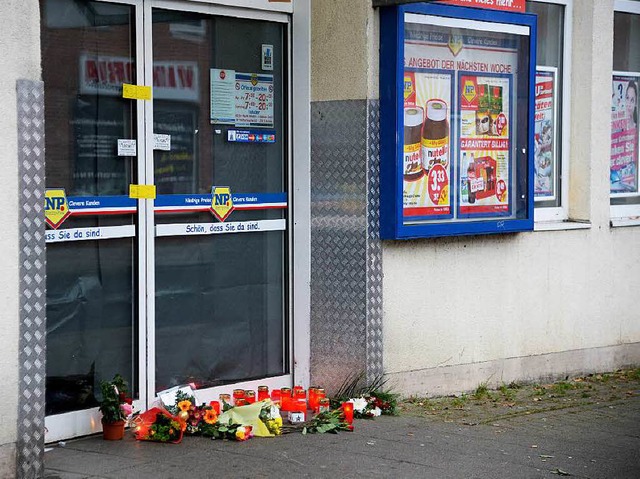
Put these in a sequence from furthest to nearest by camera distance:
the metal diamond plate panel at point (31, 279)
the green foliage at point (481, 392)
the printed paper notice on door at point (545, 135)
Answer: the printed paper notice on door at point (545, 135), the green foliage at point (481, 392), the metal diamond plate panel at point (31, 279)

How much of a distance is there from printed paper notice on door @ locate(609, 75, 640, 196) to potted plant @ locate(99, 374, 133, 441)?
5.61 meters

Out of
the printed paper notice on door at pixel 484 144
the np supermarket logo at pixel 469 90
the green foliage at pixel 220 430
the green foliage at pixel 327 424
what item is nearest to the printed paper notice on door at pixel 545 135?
the printed paper notice on door at pixel 484 144

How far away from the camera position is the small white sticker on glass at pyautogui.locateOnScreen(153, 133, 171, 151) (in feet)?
26.5

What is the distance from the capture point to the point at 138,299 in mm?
7996

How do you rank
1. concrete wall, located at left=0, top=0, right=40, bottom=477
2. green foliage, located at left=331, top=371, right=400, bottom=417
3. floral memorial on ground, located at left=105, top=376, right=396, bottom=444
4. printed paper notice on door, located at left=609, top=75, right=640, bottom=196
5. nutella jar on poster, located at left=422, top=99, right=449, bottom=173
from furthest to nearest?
1. printed paper notice on door, located at left=609, top=75, right=640, bottom=196
2. nutella jar on poster, located at left=422, top=99, right=449, bottom=173
3. green foliage, located at left=331, top=371, right=400, bottom=417
4. floral memorial on ground, located at left=105, top=376, right=396, bottom=444
5. concrete wall, located at left=0, top=0, right=40, bottom=477

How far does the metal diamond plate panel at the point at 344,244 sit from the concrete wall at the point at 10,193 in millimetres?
2861

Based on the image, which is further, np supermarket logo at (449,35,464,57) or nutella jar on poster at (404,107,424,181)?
np supermarket logo at (449,35,464,57)

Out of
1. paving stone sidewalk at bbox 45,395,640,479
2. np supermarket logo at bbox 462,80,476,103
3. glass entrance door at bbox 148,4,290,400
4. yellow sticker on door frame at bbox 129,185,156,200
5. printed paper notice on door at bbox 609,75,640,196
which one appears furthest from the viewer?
printed paper notice on door at bbox 609,75,640,196

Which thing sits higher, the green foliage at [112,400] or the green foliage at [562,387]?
the green foliage at [112,400]

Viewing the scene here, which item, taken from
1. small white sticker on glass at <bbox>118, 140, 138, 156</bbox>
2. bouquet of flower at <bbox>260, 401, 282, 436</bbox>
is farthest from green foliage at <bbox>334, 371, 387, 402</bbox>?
small white sticker on glass at <bbox>118, 140, 138, 156</bbox>

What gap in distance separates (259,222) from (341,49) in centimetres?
143

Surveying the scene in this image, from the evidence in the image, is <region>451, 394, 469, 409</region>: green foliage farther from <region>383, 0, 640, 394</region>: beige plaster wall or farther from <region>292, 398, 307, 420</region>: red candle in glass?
<region>292, 398, 307, 420</region>: red candle in glass

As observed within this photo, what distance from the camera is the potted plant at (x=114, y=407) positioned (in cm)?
748

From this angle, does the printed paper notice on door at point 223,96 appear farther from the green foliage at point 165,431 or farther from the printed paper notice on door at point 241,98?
the green foliage at point 165,431
